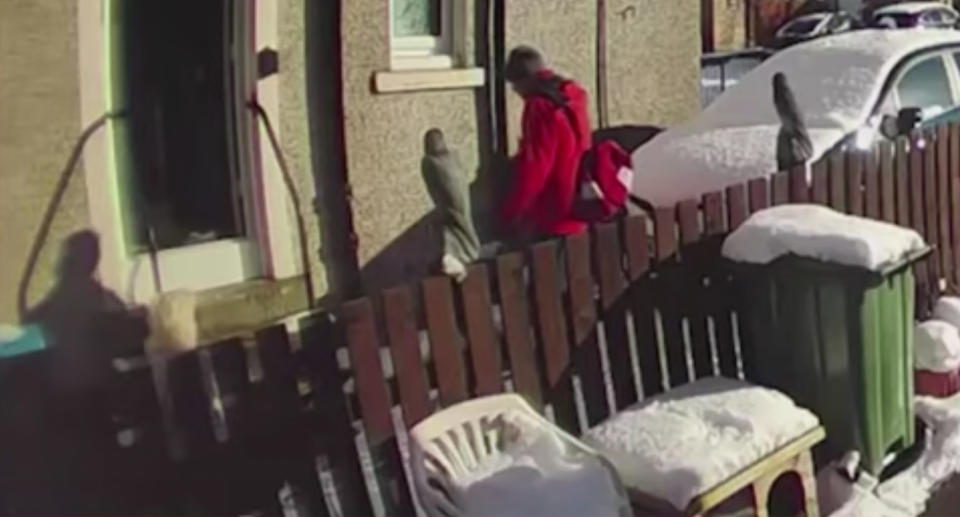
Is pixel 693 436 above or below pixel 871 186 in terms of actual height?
→ below

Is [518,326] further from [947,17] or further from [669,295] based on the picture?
[947,17]

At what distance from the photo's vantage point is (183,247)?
7023mm

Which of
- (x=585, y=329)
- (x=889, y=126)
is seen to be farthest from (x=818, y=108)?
(x=585, y=329)

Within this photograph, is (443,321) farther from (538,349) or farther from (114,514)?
(114,514)

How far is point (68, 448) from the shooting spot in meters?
3.26

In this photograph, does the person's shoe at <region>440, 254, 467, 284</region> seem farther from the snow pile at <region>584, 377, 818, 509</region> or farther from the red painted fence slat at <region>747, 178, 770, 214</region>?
the red painted fence slat at <region>747, 178, 770, 214</region>

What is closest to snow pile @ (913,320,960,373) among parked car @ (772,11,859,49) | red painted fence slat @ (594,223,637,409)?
red painted fence slat @ (594,223,637,409)

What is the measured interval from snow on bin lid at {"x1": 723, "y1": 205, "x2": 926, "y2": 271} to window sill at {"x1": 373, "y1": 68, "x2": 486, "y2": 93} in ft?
11.1

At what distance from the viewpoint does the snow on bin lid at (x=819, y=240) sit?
451 centimetres

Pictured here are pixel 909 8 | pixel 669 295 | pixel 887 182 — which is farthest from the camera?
pixel 909 8

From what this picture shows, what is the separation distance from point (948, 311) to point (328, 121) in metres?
3.45

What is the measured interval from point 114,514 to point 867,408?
2555 mm

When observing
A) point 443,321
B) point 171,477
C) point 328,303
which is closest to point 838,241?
point 443,321

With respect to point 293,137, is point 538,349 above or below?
below
